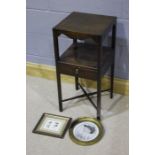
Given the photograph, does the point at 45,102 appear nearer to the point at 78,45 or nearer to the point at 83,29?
the point at 78,45

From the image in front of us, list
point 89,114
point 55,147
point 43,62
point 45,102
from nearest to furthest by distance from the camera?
point 55,147 → point 89,114 → point 45,102 → point 43,62

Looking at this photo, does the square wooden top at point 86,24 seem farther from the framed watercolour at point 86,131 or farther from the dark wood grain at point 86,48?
the framed watercolour at point 86,131

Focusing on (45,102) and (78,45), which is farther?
(45,102)

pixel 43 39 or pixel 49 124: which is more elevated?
pixel 43 39

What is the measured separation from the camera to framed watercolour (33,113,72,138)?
1.72 m

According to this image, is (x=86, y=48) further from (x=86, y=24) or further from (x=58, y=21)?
(x=58, y=21)

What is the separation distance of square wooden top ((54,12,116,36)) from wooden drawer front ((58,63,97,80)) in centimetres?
24

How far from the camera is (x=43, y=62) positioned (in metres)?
2.22
